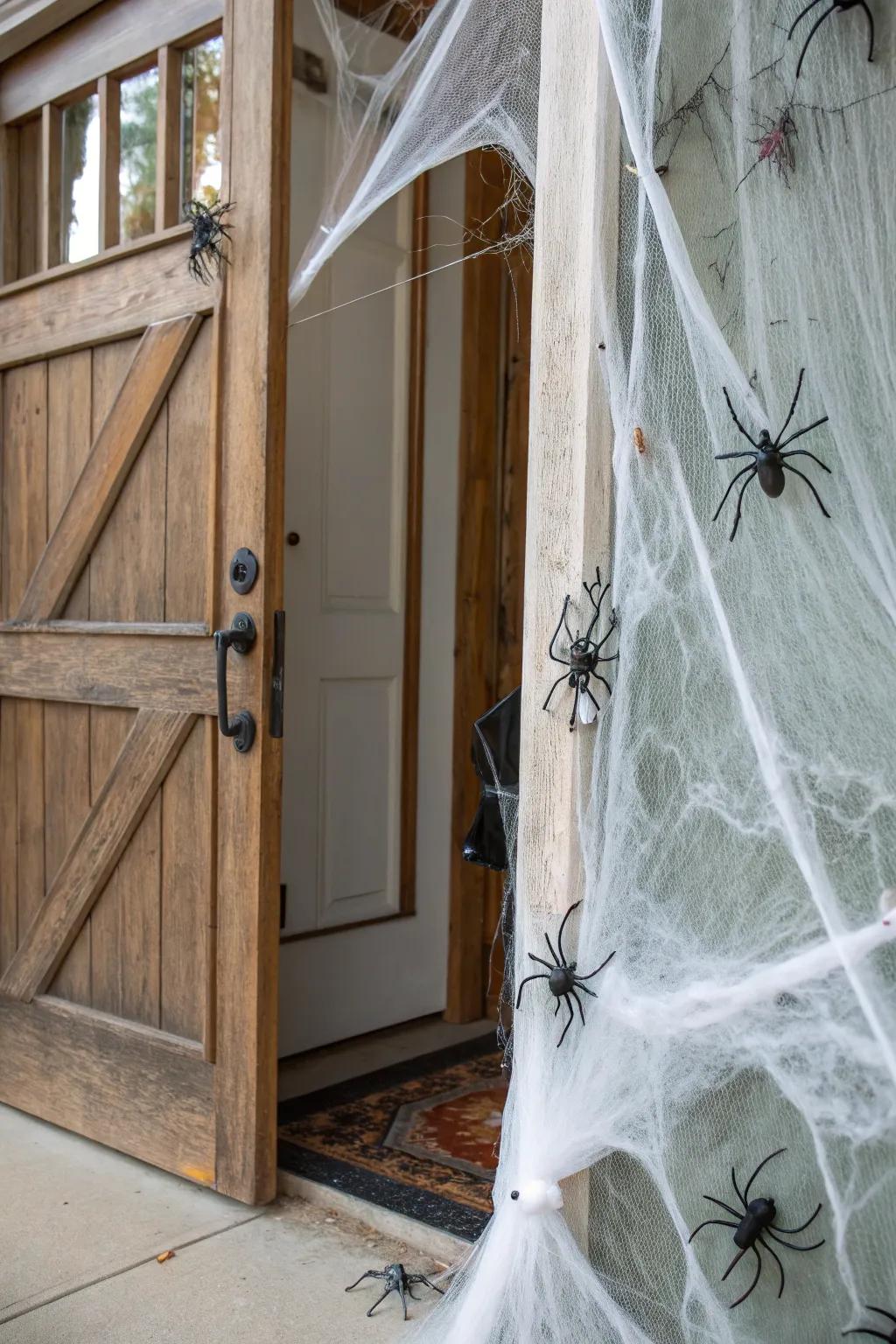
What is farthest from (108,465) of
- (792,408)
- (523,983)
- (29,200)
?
(792,408)

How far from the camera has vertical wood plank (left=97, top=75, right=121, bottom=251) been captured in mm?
Answer: 2516

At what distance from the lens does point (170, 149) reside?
7.96 feet

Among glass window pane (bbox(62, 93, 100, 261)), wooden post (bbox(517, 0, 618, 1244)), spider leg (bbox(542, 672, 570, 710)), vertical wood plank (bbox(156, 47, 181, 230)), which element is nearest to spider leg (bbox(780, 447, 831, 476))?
wooden post (bbox(517, 0, 618, 1244))

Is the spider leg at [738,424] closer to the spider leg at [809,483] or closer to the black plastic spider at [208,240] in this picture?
the spider leg at [809,483]

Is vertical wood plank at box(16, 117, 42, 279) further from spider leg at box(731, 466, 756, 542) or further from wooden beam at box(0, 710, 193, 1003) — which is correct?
spider leg at box(731, 466, 756, 542)

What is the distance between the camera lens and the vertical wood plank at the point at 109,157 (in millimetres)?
2516

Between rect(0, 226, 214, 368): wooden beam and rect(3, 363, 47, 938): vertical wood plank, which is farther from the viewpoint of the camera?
rect(3, 363, 47, 938): vertical wood plank

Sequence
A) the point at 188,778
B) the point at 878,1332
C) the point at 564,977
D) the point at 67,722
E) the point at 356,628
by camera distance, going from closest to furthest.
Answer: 1. the point at 878,1332
2. the point at 564,977
3. the point at 188,778
4. the point at 67,722
5. the point at 356,628

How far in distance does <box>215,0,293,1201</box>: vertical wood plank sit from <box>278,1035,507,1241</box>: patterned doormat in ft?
0.62

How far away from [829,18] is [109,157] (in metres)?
1.63

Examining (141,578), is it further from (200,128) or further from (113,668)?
(200,128)

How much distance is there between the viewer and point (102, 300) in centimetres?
251

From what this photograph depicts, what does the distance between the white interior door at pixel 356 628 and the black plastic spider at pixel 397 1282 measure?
3.12 feet

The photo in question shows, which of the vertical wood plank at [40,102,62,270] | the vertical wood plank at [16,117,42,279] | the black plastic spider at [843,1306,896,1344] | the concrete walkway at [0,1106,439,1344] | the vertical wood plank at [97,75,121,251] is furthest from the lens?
the vertical wood plank at [16,117,42,279]
